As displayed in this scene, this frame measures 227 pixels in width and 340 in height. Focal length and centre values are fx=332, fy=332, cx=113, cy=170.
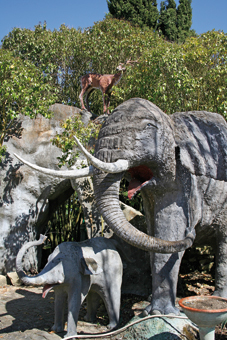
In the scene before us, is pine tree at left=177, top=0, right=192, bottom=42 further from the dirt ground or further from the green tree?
the dirt ground

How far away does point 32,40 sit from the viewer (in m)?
13.2

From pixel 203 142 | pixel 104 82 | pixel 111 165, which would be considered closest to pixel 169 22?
pixel 104 82

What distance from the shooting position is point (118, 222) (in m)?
3.34

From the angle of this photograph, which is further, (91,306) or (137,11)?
(137,11)

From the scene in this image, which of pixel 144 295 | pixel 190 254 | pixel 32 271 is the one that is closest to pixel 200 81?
pixel 190 254

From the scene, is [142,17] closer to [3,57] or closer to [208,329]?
[3,57]

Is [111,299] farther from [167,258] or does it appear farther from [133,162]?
[133,162]

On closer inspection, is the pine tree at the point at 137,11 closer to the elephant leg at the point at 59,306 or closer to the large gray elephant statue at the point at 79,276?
the large gray elephant statue at the point at 79,276

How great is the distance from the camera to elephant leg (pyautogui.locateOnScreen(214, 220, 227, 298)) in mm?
4223

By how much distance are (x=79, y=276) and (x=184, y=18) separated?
1620 centimetres

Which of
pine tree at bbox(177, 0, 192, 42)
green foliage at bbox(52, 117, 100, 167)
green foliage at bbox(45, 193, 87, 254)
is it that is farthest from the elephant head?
pine tree at bbox(177, 0, 192, 42)

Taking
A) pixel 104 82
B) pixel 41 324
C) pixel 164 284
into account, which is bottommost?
pixel 41 324

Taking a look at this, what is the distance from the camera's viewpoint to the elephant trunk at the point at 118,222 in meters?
3.23

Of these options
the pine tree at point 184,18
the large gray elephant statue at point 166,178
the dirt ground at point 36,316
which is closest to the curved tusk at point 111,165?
the large gray elephant statue at point 166,178
